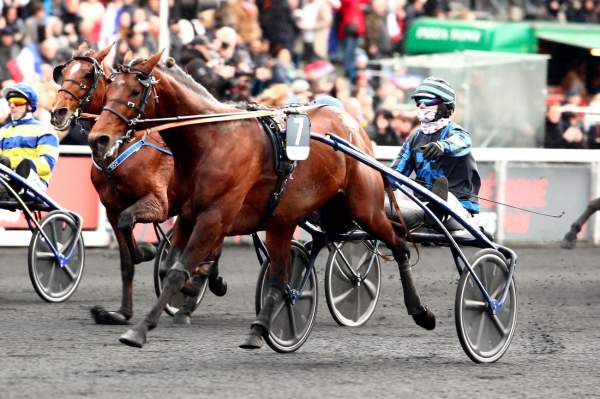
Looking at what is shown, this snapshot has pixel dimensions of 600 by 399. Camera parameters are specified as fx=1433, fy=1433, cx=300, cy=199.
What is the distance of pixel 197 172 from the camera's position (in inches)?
309

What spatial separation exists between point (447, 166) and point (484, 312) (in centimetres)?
126

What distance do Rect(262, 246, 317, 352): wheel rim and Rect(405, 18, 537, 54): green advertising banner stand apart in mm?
10648

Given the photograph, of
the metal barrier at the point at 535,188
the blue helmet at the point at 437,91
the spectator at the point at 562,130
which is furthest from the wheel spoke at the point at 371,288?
the spectator at the point at 562,130

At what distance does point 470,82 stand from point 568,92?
2975 mm

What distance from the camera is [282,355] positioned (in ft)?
27.7

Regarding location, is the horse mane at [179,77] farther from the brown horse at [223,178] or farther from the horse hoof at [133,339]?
the horse hoof at [133,339]

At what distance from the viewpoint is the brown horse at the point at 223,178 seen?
25.2 ft

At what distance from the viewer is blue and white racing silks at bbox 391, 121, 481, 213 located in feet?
29.8

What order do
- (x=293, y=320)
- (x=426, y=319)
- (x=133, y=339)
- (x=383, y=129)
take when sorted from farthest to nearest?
(x=383, y=129), (x=426, y=319), (x=293, y=320), (x=133, y=339)

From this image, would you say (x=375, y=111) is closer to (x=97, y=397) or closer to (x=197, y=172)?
(x=197, y=172)

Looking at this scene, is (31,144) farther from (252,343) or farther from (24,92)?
(252,343)

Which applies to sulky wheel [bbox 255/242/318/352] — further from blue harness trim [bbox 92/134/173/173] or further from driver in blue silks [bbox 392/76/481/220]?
blue harness trim [bbox 92/134/173/173]

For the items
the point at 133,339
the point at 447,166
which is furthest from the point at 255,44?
the point at 133,339

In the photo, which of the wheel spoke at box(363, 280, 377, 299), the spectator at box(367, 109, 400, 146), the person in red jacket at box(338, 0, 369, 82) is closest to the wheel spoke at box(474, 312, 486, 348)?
the wheel spoke at box(363, 280, 377, 299)
